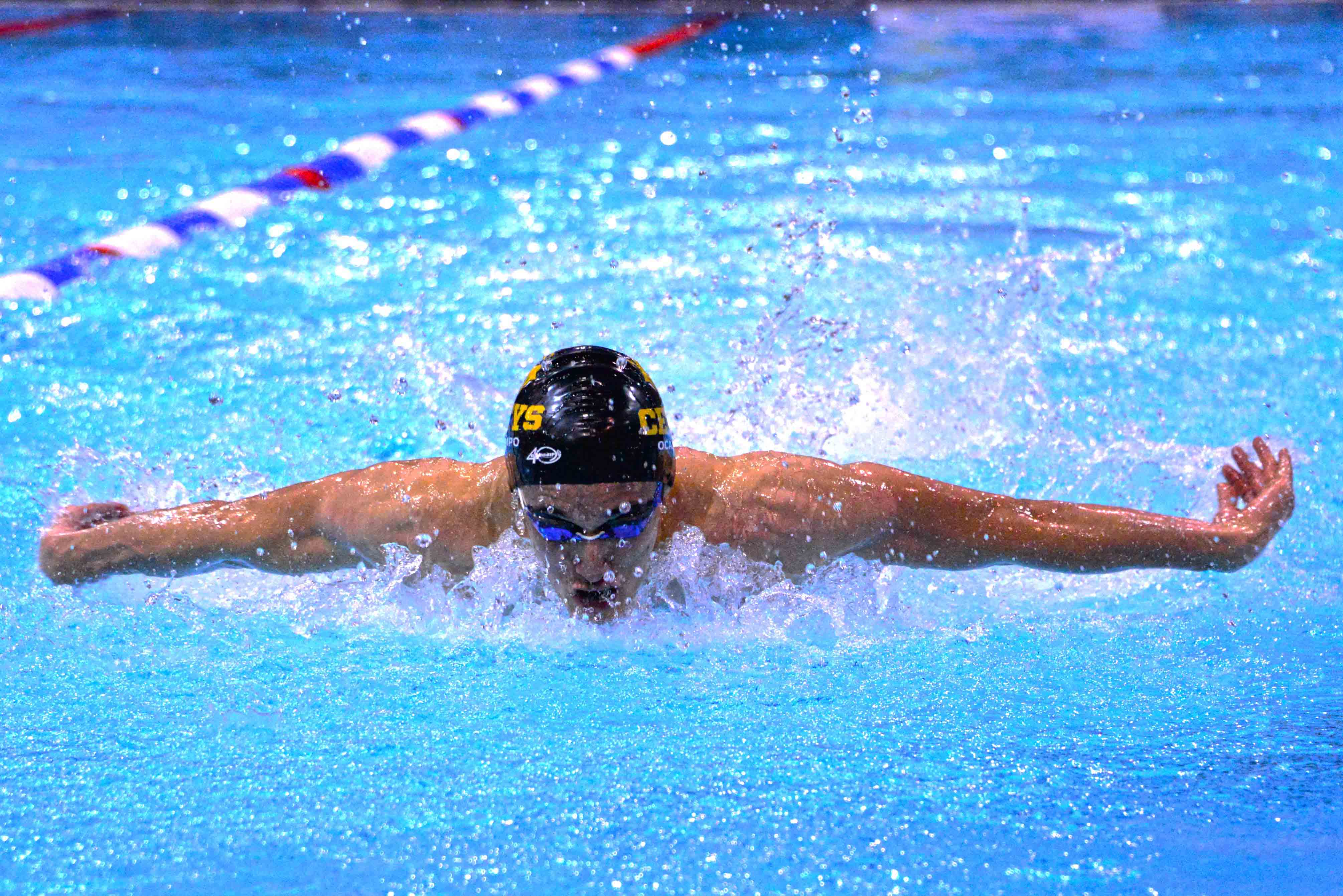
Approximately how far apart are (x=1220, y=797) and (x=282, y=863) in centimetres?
155

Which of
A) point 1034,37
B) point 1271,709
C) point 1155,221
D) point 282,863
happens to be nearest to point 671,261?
point 1155,221

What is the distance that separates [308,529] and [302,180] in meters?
3.99

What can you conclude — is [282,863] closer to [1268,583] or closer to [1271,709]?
[1271,709]

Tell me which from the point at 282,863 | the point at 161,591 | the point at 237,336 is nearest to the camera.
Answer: the point at 282,863

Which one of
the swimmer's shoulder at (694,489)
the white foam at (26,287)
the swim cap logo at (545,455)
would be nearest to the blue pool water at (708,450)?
the swimmer's shoulder at (694,489)

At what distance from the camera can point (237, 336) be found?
4.93m

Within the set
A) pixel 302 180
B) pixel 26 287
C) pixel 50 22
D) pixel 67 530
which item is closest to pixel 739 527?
pixel 67 530

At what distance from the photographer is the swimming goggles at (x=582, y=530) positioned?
241 cm

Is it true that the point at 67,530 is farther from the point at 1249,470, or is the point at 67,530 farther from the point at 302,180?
the point at 302,180

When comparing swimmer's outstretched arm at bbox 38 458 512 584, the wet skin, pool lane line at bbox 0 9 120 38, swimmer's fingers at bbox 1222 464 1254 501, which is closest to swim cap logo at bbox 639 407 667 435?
the wet skin

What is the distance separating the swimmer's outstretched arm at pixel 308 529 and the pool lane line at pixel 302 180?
215 centimetres

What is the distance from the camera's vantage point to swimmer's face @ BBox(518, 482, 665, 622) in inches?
93.7

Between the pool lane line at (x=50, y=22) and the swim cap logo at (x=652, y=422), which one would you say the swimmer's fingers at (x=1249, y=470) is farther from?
the pool lane line at (x=50, y=22)

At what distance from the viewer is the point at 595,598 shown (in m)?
2.59
